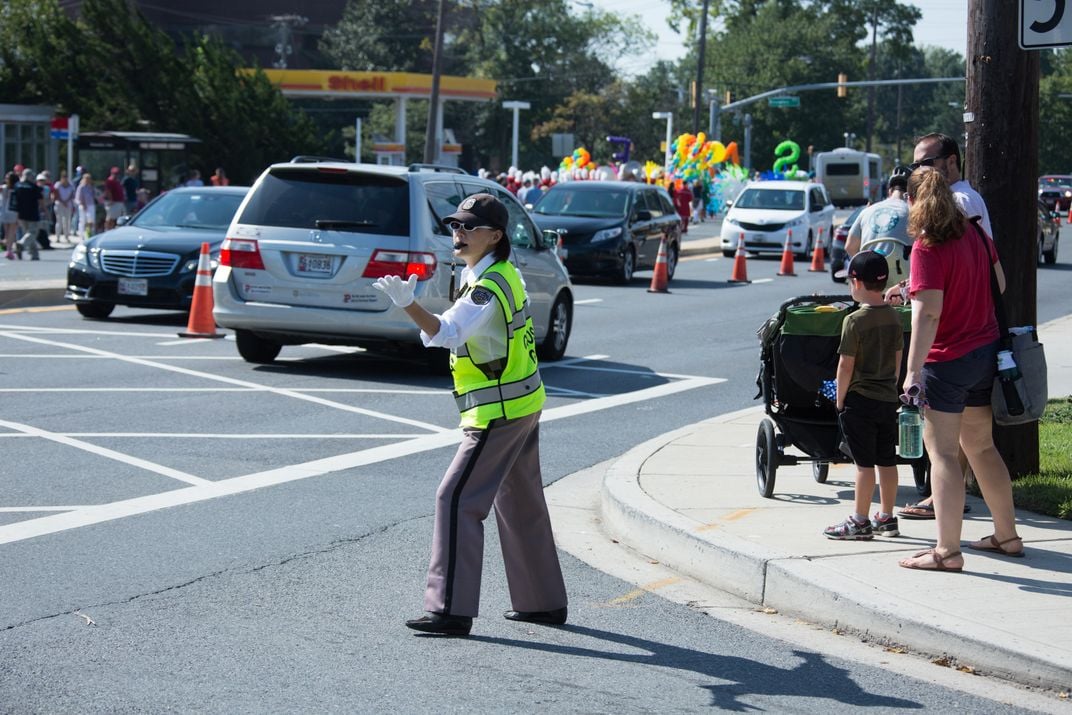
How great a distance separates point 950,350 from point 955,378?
125 millimetres

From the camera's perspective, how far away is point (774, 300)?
23.7 metres

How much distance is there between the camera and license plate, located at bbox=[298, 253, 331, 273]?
13258 millimetres

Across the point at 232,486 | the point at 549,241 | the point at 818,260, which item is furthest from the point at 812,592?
the point at 818,260

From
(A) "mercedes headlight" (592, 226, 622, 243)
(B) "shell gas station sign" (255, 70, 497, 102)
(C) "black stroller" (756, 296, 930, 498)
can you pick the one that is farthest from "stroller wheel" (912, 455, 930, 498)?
(B) "shell gas station sign" (255, 70, 497, 102)

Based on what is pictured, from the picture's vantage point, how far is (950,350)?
260 inches

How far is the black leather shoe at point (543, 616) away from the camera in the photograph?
612 cm

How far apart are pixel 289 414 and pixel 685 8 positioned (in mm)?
92581

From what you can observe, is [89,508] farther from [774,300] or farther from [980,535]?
[774,300]

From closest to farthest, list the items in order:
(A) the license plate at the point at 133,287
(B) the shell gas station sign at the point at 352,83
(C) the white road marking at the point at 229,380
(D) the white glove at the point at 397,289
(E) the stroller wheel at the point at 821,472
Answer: (D) the white glove at the point at 397,289, (E) the stroller wheel at the point at 821,472, (C) the white road marking at the point at 229,380, (A) the license plate at the point at 133,287, (B) the shell gas station sign at the point at 352,83

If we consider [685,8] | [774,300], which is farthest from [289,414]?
[685,8]

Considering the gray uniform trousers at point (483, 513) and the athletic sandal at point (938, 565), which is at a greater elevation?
the gray uniform trousers at point (483, 513)

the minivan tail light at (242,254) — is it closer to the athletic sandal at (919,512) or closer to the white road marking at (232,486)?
the white road marking at (232,486)

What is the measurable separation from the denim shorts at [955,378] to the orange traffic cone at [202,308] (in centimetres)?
1099

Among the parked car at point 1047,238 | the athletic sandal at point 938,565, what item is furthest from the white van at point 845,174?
the athletic sandal at point 938,565
